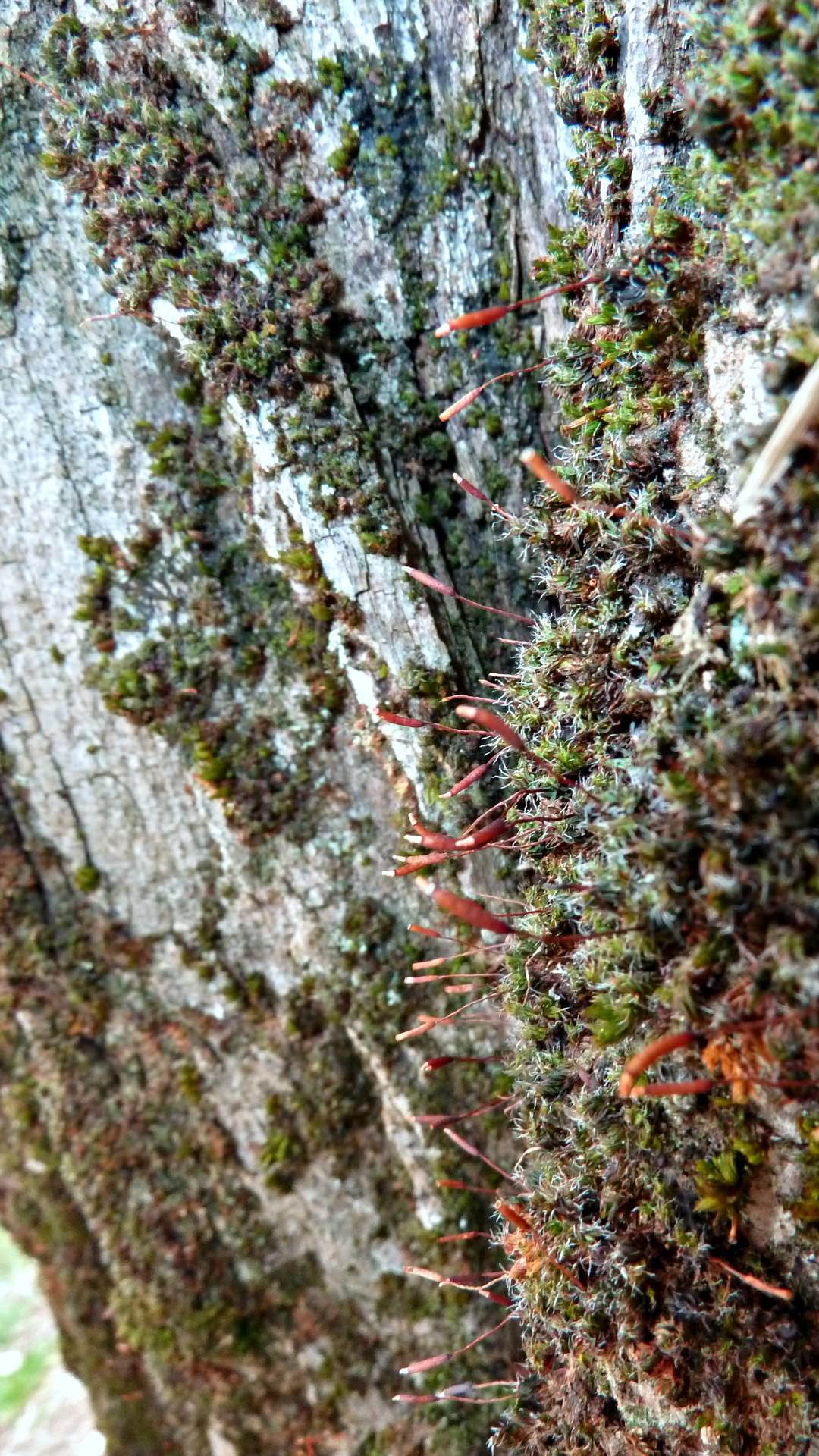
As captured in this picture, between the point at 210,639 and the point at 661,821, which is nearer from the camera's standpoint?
the point at 661,821

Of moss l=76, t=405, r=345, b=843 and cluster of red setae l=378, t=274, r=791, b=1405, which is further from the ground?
moss l=76, t=405, r=345, b=843

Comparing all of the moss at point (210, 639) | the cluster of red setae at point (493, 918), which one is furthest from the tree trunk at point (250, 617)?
the cluster of red setae at point (493, 918)

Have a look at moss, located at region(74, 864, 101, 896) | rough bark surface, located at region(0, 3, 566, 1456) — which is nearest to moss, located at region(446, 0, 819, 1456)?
rough bark surface, located at region(0, 3, 566, 1456)

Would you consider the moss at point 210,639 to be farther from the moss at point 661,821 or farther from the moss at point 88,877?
the moss at point 661,821

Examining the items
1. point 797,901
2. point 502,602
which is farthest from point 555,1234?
point 502,602

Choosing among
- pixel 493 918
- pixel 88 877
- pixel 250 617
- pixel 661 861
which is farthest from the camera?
pixel 88 877

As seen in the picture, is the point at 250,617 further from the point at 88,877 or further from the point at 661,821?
the point at 661,821

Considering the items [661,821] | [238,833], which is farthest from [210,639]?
[661,821]

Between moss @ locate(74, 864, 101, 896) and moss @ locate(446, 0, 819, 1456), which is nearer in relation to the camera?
moss @ locate(446, 0, 819, 1456)

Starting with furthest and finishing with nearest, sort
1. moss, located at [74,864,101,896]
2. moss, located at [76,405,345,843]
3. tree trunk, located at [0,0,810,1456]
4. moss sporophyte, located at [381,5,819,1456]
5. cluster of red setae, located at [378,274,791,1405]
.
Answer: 1. moss, located at [74,864,101,896]
2. moss, located at [76,405,345,843]
3. tree trunk, located at [0,0,810,1456]
4. cluster of red setae, located at [378,274,791,1405]
5. moss sporophyte, located at [381,5,819,1456]

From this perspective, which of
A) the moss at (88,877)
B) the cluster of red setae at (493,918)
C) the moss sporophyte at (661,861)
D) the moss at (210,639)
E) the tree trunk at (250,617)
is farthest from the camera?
the moss at (88,877)

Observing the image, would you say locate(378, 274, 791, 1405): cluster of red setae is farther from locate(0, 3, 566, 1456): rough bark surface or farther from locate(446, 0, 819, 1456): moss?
locate(0, 3, 566, 1456): rough bark surface
